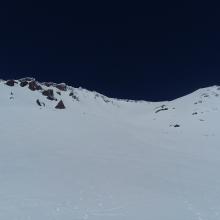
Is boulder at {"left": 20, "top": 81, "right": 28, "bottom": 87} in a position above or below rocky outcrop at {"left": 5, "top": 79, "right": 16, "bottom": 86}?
above

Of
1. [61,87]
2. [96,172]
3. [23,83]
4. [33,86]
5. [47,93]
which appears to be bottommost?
[96,172]

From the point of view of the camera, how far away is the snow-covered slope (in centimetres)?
983

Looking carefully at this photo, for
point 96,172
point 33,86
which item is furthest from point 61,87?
point 96,172

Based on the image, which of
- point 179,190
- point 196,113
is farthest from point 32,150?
point 196,113

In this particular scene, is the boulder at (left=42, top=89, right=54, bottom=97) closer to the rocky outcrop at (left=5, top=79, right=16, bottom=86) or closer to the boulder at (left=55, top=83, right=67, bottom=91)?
the rocky outcrop at (left=5, top=79, right=16, bottom=86)

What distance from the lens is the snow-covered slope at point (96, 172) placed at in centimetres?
983

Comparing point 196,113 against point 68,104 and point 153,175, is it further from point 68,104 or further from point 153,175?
point 153,175

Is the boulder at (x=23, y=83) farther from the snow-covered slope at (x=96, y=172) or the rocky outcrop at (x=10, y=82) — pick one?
the snow-covered slope at (x=96, y=172)

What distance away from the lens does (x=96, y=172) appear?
14.1 meters

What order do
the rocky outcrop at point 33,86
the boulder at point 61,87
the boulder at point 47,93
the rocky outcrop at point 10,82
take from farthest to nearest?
1. the boulder at point 61,87
2. the rocky outcrop at point 33,86
3. the boulder at point 47,93
4. the rocky outcrop at point 10,82

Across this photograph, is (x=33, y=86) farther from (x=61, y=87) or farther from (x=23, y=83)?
(x=61, y=87)

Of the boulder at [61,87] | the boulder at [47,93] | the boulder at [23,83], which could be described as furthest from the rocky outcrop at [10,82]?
the boulder at [61,87]

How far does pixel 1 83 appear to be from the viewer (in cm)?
3988

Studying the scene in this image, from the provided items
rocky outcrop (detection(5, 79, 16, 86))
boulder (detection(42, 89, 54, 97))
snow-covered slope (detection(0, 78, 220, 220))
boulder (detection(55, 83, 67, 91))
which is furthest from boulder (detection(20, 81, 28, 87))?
snow-covered slope (detection(0, 78, 220, 220))
